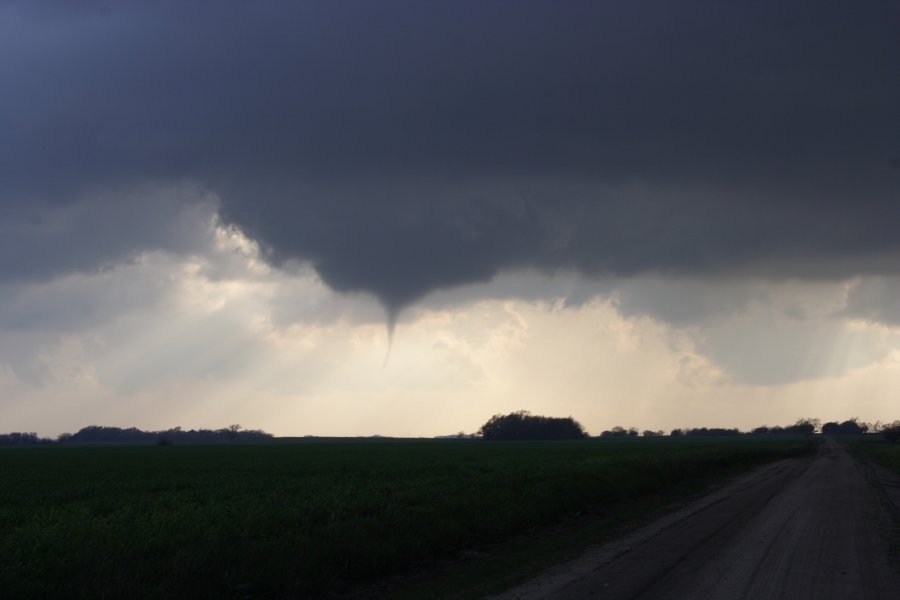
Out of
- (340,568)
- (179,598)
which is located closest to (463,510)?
(340,568)

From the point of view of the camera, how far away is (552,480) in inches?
1165

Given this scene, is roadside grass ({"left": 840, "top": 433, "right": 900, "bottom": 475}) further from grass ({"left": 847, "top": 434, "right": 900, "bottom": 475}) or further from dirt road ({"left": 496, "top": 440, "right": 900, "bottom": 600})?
dirt road ({"left": 496, "top": 440, "right": 900, "bottom": 600})

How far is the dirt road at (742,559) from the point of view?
1335 centimetres

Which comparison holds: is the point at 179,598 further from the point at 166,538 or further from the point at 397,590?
the point at 397,590

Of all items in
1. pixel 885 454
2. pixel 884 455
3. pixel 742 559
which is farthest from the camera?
pixel 885 454

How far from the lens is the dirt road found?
13.4 metres

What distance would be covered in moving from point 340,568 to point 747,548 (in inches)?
359

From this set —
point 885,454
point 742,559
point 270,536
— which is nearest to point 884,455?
point 885,454

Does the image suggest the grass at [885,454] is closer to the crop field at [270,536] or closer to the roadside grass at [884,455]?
the roadside grass at [884,455]

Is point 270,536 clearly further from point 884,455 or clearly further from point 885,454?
point 885,454

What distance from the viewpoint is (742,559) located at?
16391 mm

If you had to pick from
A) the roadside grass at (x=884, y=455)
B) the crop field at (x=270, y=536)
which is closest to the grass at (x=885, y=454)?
the roadside grass at (x=884, y=455)

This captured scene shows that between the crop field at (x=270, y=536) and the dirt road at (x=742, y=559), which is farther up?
the crop field at (x=270, y=536)

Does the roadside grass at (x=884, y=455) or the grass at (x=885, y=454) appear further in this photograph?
the grass at (x=885, y=454)
